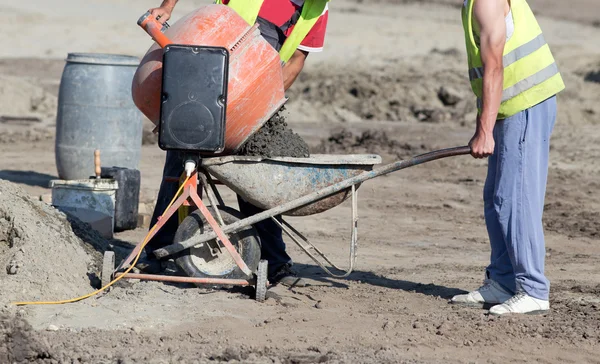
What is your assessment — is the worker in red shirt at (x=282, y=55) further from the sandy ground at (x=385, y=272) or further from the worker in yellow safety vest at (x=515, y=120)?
the worker in yellow safety vest at (x=515, y=120)

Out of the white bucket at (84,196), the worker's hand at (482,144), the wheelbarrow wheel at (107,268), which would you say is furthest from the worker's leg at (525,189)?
the white bucket at (84,196)

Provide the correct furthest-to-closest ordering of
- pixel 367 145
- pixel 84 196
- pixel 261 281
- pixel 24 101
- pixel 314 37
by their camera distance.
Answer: pixel 24 101 < pixel 367 145 < pixel 84 196 < pixel 314 37 < pixel 261 281

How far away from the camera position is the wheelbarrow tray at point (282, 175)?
4895 mm

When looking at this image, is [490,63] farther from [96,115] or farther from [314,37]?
[96,115]

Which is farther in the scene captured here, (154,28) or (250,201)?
(250,201)

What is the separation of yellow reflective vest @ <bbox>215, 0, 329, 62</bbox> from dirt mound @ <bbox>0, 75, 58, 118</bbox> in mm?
9546

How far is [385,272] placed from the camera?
6125 mm

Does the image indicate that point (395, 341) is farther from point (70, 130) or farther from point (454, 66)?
point (454, 66)

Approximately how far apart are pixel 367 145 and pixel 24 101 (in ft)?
18.6

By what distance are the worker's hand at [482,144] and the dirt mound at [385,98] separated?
10.1m

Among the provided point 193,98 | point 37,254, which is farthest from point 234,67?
point 37,254

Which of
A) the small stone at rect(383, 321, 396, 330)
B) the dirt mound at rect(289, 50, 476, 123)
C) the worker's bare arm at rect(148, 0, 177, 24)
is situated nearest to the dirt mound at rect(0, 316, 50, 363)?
the small stone at rect(383, 321, 396, 330)

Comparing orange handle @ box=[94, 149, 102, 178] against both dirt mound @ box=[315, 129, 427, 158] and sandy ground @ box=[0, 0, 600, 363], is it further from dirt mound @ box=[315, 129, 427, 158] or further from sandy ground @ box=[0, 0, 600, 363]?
dirt mound @ box=[315, 129, 427, 158]

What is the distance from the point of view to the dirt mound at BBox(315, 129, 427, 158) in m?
11.6
